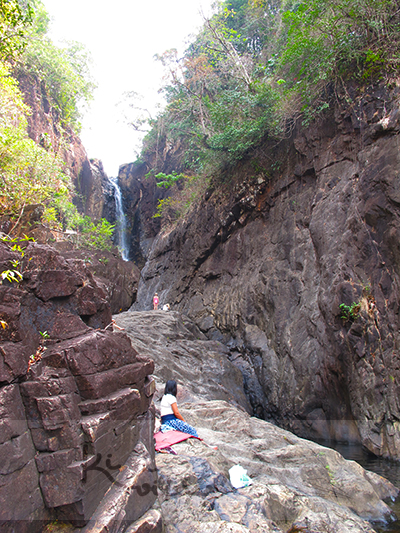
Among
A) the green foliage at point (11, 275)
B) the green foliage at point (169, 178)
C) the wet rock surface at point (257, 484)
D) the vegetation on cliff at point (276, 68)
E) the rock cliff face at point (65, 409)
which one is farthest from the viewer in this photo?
the green foliage at point (169, 178)

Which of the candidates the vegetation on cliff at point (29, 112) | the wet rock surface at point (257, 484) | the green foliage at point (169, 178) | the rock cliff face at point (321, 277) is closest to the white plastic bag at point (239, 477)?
the wet rock surface at point (257, 484)

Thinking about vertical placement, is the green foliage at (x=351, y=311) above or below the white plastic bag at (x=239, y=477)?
above

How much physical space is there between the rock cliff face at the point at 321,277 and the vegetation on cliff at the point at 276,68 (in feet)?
2.65

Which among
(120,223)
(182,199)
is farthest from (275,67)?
(120,223)

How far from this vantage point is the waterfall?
30486 millimetres

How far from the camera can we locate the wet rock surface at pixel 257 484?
12.4 ft

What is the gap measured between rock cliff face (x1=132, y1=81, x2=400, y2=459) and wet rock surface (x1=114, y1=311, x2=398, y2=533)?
2.24 metres

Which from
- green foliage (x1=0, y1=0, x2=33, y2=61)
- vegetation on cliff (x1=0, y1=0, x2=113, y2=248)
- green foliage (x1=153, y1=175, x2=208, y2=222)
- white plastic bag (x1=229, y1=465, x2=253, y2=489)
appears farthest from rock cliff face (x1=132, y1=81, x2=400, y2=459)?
green foliage (x1=0, y1=0, x2=33, y2=61)

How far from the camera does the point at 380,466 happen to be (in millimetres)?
6910

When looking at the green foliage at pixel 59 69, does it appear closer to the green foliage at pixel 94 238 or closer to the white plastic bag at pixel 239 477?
the green foliage at pixel 94 238

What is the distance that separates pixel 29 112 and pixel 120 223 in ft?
56.8

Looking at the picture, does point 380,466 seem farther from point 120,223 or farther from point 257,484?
point 120,223

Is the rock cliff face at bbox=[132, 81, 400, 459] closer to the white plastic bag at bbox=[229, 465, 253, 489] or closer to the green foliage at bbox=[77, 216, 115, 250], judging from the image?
the white plastic bag at bbox=[229, 465, 253, 489]

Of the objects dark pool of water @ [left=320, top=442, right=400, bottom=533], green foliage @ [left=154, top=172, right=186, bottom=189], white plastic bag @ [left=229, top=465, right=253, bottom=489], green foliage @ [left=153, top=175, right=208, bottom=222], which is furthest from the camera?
green foliage @ [left=154, top=172, right=186, bottom=189]
